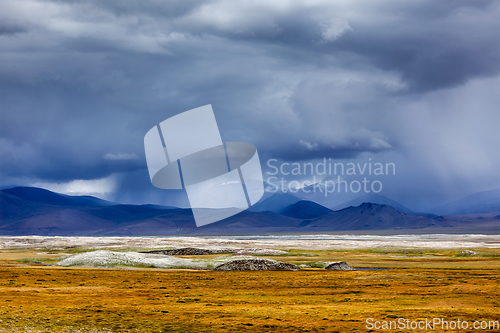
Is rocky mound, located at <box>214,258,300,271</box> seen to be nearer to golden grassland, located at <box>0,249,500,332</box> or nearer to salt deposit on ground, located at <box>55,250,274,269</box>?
salt deposit on ground, located at <box>55,250,274,269</box>

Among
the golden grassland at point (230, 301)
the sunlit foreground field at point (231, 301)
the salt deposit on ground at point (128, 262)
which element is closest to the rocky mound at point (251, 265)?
the salt deposit on ground at point (128, 262)

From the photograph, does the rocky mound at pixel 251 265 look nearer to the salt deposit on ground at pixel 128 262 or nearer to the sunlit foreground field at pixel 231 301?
the salt deposit on ground at pixel 128 262

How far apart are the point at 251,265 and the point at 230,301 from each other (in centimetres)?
2939

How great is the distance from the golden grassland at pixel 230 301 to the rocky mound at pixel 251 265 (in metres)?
9.94

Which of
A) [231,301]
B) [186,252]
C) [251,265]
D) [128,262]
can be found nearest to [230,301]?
[231,301]

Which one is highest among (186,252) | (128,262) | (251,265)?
(128,262)

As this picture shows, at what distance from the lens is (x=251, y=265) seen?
209 ft

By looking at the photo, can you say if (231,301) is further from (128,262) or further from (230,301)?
(128,262)

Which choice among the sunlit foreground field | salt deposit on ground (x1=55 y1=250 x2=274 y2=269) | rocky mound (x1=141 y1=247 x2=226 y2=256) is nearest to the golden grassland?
the sunlit foreground field

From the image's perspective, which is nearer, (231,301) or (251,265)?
(231,301)

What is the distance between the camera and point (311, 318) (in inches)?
1072

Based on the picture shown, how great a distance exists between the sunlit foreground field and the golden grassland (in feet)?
0.19

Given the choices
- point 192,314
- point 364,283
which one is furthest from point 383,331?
point 364,283

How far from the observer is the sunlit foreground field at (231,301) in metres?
25.2
